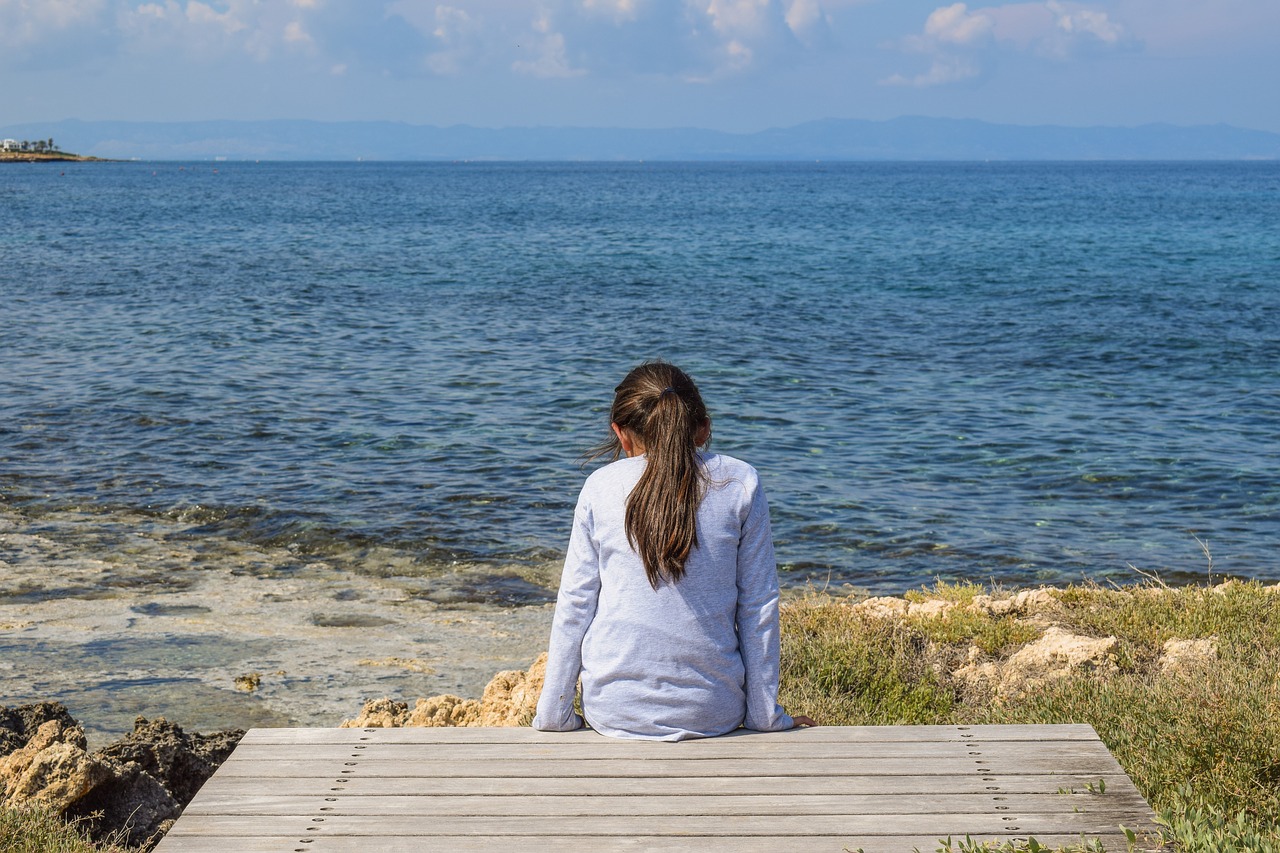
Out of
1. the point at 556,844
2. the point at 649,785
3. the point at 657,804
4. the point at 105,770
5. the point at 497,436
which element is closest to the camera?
the point at 556,844

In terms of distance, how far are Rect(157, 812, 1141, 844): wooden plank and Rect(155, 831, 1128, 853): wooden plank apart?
0.03 meters

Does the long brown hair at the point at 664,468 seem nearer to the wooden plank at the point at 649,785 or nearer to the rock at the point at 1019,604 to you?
the wooden plank at the point at 649,785

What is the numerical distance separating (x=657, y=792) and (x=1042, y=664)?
3931 mm

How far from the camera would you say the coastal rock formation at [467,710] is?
6.37 meters

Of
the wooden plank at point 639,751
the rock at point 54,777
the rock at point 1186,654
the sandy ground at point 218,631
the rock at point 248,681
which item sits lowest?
the sandy ground at point 218,631

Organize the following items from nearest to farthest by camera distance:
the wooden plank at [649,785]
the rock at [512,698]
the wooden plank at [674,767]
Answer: the wooden plank at [649,785] < the wooden plank at [674,767] < the rock at [512,698]

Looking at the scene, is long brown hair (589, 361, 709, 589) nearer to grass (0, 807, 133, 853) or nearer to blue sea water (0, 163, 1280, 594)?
grass (0, 807, 133, 853)

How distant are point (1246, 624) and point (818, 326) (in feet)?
64.0

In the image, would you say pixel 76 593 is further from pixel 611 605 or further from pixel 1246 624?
pixel 1246 624

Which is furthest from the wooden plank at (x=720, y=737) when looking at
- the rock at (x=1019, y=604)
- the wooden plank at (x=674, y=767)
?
the rock at (x=1019, y=604)

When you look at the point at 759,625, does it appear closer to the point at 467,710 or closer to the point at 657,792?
the point at 657,792

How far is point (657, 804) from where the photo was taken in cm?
362

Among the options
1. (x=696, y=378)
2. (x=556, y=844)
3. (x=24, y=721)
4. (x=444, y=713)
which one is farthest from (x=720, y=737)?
(x=696, y=378)

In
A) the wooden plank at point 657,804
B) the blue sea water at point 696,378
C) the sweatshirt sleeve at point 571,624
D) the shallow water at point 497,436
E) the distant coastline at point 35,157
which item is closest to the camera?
the wooden plank at point 657,804
